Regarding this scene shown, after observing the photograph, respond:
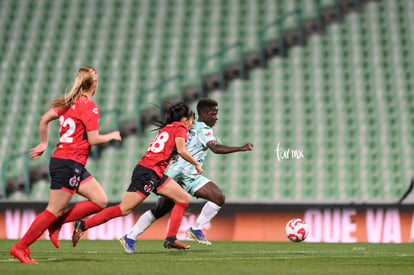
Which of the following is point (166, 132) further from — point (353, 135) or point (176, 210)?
point (353, 135)

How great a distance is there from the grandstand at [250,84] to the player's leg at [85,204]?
714 centimetres

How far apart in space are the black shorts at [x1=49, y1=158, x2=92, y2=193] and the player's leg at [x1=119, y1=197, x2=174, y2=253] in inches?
69.1

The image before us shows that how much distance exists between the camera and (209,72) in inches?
681

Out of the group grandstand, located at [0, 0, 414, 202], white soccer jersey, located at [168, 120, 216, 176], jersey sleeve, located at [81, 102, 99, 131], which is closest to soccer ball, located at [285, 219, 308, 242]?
white soccer jersey, located at [168, 120, 216, 176]

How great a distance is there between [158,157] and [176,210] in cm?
68

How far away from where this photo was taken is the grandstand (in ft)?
49.0

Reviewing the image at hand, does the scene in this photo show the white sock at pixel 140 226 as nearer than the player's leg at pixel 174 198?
No

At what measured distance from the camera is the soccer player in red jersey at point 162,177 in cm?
767

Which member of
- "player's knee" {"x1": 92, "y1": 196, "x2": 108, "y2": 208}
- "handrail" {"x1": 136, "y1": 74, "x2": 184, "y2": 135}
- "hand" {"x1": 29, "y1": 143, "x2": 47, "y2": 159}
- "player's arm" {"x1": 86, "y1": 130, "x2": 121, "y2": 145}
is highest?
"handrail" {"x1": 136, "y1": 74, "x2": 184, "y2": 135}

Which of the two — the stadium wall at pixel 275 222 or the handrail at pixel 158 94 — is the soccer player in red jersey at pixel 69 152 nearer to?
the stadium wall at pixel 275 222

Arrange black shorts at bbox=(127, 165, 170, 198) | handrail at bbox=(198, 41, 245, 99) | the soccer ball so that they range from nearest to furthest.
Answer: black shorts at bbox=(127, 165, 170, 198)
the soccer ball
handrail at bbox=(198, 41, 245, 99)

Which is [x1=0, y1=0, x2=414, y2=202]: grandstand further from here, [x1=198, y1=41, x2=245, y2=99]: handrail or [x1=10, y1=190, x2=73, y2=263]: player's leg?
[x1=10, y1=190, x2=73, y2=263]: player's leg

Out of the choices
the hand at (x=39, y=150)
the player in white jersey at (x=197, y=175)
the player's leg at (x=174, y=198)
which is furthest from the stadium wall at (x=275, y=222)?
the hand at (x=39, y=150)

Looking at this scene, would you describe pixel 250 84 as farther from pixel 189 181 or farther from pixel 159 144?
pixel 159 144
